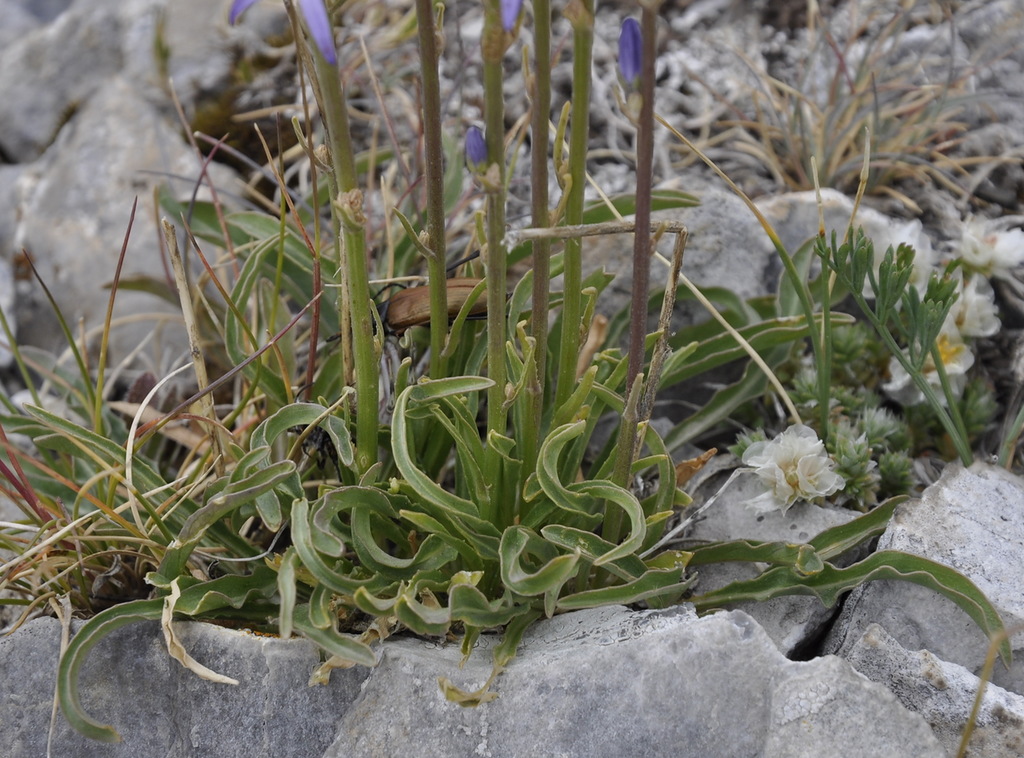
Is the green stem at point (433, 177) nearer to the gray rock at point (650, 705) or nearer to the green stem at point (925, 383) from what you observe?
the gray rock at point (650, 705)

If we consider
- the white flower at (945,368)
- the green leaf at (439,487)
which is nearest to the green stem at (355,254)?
the green leaf at (439,487)

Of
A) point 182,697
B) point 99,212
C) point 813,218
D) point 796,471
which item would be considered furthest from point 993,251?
point 99,212

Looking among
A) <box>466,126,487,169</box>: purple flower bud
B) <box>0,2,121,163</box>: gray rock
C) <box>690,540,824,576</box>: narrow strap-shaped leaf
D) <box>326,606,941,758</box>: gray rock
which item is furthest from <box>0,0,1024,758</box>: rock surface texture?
<box>0,2,121,163</box>: gray rock

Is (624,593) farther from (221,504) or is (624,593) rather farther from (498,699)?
(221,504)

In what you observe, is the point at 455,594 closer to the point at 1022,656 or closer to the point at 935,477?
the point at 1022,656

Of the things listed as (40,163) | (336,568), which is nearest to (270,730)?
(336,568)

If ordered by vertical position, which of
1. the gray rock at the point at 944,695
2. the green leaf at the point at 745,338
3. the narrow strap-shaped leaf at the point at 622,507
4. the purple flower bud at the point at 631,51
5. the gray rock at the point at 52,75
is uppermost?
the purple flower bud at the point at 631,51
